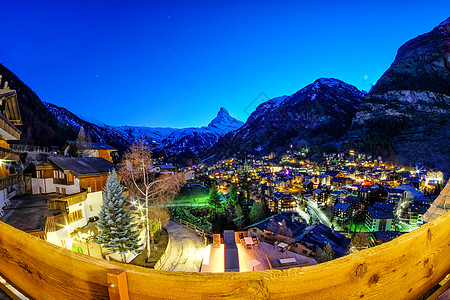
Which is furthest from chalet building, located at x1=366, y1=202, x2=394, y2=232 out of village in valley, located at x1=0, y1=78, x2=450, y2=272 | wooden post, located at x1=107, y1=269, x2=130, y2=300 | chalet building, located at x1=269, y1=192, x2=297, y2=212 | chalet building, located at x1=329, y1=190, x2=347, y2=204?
wooden post, located at x1=107, y1=269, x2=130, y2=300

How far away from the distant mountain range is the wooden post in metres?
43.9

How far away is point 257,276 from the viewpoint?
87 cm

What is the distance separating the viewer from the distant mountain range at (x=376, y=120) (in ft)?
180

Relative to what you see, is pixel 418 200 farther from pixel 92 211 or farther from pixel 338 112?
pixel 338 112

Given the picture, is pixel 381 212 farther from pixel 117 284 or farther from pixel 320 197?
pixel 117 284

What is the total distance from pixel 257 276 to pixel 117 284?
1.91ft

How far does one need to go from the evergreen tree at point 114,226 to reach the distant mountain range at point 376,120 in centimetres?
3370

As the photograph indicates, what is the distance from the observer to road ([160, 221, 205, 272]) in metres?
10.1

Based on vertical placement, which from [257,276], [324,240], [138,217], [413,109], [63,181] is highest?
[413,109]

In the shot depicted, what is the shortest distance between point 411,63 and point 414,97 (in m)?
26.0

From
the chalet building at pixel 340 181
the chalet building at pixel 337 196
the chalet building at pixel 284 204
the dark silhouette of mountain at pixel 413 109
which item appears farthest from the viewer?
the dark silhouette of mountain at pixel 413 109

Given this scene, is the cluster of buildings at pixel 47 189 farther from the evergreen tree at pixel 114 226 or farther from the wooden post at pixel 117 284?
the wooden post at pixel 117 284

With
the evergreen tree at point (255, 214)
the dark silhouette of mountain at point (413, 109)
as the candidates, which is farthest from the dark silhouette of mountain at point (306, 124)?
the evergreen tree at point (255, 214)

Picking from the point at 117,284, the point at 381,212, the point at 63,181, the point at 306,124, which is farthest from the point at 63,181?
the point at 306,124
